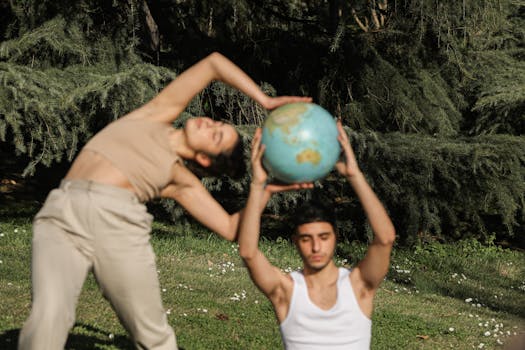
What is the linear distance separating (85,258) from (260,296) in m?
3.94

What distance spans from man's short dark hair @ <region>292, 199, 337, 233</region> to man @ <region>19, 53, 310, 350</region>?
1.11 feet

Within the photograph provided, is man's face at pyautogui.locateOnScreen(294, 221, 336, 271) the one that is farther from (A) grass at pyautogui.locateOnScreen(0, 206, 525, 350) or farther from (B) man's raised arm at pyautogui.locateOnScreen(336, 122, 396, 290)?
(A) grass at pyautogui.locateOnScreen(0, 206, 525, 350)

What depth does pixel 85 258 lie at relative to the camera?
3789 mm

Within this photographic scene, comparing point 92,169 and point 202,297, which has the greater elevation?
point 92,169

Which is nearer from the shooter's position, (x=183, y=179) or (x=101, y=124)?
(x=183, y=179)

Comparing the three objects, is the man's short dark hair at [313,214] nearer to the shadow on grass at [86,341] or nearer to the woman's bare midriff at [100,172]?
the woman's bare midriff at [100,172]

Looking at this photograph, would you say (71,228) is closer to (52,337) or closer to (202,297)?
(52,337)

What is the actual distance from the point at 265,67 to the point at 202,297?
15.7 ft

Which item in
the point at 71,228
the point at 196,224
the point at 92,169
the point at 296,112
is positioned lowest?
the point at 196,224

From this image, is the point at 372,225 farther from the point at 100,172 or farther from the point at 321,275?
the point at 100,172

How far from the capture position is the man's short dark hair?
382cm

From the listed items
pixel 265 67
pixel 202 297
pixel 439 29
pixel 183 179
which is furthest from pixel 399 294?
pixel 183 179

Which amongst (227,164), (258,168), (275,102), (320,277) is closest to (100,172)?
(227,164)

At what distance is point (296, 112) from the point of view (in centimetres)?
371
